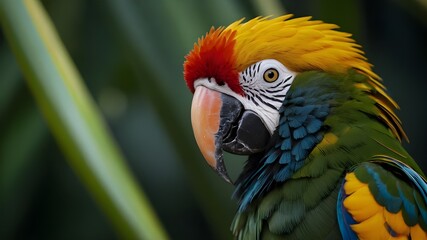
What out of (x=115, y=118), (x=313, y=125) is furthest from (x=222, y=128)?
(x=115, y=118)

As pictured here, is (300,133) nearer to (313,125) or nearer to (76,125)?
(313,125)

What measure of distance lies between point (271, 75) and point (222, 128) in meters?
0.10

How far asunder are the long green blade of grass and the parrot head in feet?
0.54

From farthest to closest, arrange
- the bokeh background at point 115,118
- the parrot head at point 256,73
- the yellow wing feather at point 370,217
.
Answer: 1. the bokeh background at point 115,118
2. the parrot head at point 256,73
3. the yellow wing feather at point 370,217

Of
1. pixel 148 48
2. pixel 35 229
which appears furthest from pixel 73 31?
pixel 148 48

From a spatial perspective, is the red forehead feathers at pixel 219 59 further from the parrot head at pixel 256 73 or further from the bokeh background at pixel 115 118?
the bokeh background at pixel 115 118

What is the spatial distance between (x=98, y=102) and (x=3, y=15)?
3.49ft

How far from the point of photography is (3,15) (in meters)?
1.24

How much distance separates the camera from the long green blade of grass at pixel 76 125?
1167 mm

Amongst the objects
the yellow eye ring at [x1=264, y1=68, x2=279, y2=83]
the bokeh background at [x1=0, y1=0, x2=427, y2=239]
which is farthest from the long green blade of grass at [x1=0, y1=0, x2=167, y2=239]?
the bokeh background at [x1=0, y1=0, x2=427, y2=239]

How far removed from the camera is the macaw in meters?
1.01

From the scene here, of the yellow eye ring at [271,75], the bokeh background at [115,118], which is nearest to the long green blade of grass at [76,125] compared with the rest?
the yellow eye ring at [271,75]

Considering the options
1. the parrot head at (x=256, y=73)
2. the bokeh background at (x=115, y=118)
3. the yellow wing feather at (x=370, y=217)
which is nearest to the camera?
the yellow wing feather at (x=370, y=217)

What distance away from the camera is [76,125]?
1.18 m
